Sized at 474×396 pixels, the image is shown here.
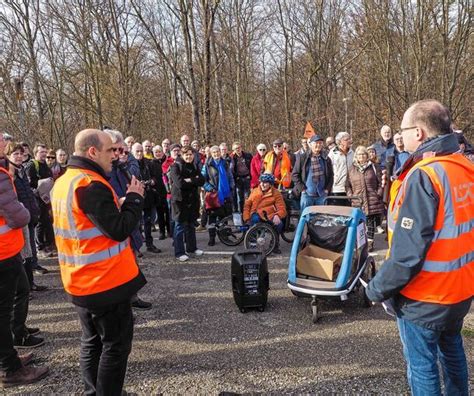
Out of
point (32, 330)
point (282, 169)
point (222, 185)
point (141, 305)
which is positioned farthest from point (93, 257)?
point (282, 169)

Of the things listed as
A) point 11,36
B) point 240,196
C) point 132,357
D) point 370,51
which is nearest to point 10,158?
point 132,357

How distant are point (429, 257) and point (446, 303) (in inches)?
10.7

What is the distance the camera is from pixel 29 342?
13.2 ft

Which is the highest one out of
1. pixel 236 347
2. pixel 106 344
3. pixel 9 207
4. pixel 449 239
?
pixel 9 207

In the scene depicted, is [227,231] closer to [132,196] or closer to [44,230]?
[44,230]

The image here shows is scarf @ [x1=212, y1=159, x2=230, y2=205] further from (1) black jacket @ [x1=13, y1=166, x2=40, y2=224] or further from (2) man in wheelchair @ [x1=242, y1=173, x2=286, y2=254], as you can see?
(1) black jacket @ [x1=13, y1=166, x2=40, y2=224]

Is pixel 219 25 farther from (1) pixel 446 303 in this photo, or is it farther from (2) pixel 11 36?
(1) pixel 446 303

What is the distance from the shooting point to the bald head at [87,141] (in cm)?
257

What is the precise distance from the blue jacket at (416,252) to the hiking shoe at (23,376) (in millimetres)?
2896

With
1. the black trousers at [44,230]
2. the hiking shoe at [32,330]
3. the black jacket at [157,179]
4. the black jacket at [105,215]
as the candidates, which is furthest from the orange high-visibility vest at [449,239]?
the black trousers at [44,230]

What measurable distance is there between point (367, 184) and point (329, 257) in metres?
2.79

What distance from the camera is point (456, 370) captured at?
2412 millimetres

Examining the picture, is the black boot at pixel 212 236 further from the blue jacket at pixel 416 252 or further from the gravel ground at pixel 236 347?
the blue jacket at pixel 416 252

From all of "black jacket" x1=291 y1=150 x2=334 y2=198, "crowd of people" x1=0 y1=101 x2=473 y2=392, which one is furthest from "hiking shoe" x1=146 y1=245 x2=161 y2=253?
"black jacket" x1=291 y1=150 x2=334 y2=198
